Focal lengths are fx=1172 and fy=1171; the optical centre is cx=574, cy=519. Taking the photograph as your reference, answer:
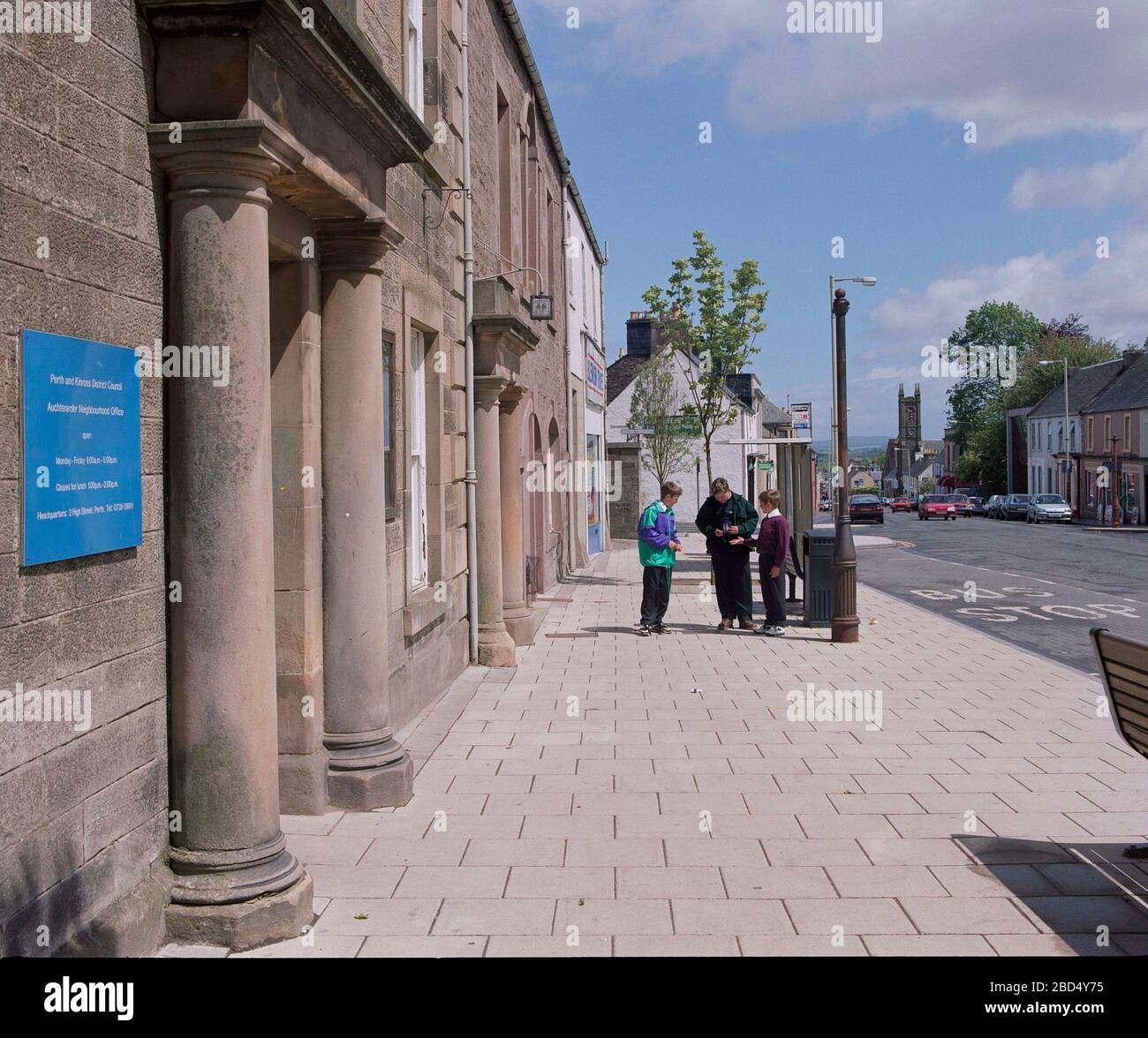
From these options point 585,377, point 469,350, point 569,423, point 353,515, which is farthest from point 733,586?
point 585,377

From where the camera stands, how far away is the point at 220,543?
4504 millimetres

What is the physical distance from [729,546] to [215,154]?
10.2 m

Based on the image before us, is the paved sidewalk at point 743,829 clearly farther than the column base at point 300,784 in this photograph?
No

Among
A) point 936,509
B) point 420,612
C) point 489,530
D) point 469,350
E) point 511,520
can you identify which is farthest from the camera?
point 936,509

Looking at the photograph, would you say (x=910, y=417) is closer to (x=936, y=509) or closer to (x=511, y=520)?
(x=936, y=509)

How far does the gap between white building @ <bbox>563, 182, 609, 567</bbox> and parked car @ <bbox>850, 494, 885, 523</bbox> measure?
24.9 m

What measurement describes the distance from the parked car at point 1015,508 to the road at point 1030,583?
18.4 meters

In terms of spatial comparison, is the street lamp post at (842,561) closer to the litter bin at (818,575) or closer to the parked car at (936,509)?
the litter bin at (818,575)

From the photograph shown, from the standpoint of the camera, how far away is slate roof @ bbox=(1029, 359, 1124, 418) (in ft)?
236

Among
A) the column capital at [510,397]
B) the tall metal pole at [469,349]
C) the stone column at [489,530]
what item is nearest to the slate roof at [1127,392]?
the column capital at [510,397]

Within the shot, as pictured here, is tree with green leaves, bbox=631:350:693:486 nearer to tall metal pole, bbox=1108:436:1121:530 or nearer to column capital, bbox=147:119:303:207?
column capital, bbox=147:119:303:207

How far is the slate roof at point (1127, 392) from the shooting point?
63.7m

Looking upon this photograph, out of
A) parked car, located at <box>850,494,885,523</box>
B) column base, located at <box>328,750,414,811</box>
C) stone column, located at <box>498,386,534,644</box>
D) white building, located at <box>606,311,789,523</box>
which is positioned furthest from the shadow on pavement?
parked car, located at <box>850,494,885,523</box>

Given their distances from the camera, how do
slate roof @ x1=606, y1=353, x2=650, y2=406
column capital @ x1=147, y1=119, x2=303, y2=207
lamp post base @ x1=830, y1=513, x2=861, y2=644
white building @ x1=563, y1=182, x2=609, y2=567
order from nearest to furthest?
column capital @ x1=147, y1=119, x2=303, y2=207, lamp post base @ x1=830, y1=513, x2=861, y2=644, white building @ x1=563, y1=182, x2=609, y2=567, slate roof @ x1=606, y1=353, x2=650, y2=406
